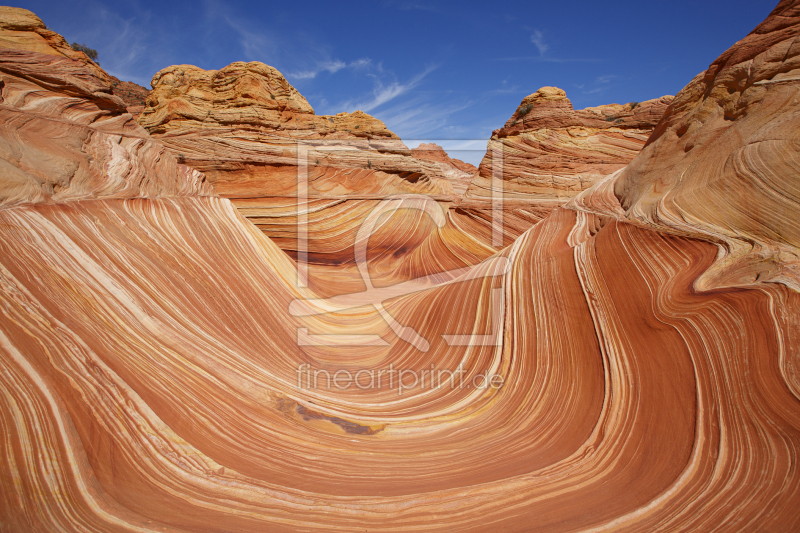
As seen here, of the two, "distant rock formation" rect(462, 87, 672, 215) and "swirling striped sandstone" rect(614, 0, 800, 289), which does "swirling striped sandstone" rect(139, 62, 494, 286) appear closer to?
"distant rock formation" rect(462, 87, 672, 215)

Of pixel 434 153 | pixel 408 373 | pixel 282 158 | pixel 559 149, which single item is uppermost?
pixel 434 153

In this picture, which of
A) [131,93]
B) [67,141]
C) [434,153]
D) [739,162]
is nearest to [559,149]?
[739,162]

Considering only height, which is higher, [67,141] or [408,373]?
[67,141]

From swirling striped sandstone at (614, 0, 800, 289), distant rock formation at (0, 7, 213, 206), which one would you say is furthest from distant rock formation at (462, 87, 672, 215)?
distant rock formation at (0, 7, 213, 206)

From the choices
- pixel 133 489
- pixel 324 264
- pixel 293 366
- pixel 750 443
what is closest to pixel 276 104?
pixel 324 264

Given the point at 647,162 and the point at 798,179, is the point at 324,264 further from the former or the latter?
the point at 798,179

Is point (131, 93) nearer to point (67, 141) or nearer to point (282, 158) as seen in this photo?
point (282, 158)

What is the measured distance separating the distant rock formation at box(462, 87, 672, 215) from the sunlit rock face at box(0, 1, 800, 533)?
5358 mm

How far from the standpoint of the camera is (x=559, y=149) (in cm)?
1223

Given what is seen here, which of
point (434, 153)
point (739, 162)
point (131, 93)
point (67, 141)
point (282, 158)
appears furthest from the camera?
point (434, 153)

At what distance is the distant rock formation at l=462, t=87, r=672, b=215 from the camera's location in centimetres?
1141

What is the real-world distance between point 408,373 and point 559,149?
10466 mm

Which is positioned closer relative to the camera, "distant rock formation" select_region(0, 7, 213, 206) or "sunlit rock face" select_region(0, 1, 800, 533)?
"sunlit rock face" select_region(0, 1, 800, 533)

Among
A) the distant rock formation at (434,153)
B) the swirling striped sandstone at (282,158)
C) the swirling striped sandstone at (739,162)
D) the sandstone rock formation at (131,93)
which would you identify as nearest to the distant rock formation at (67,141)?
the swirling striped sandstone at (282,158)
